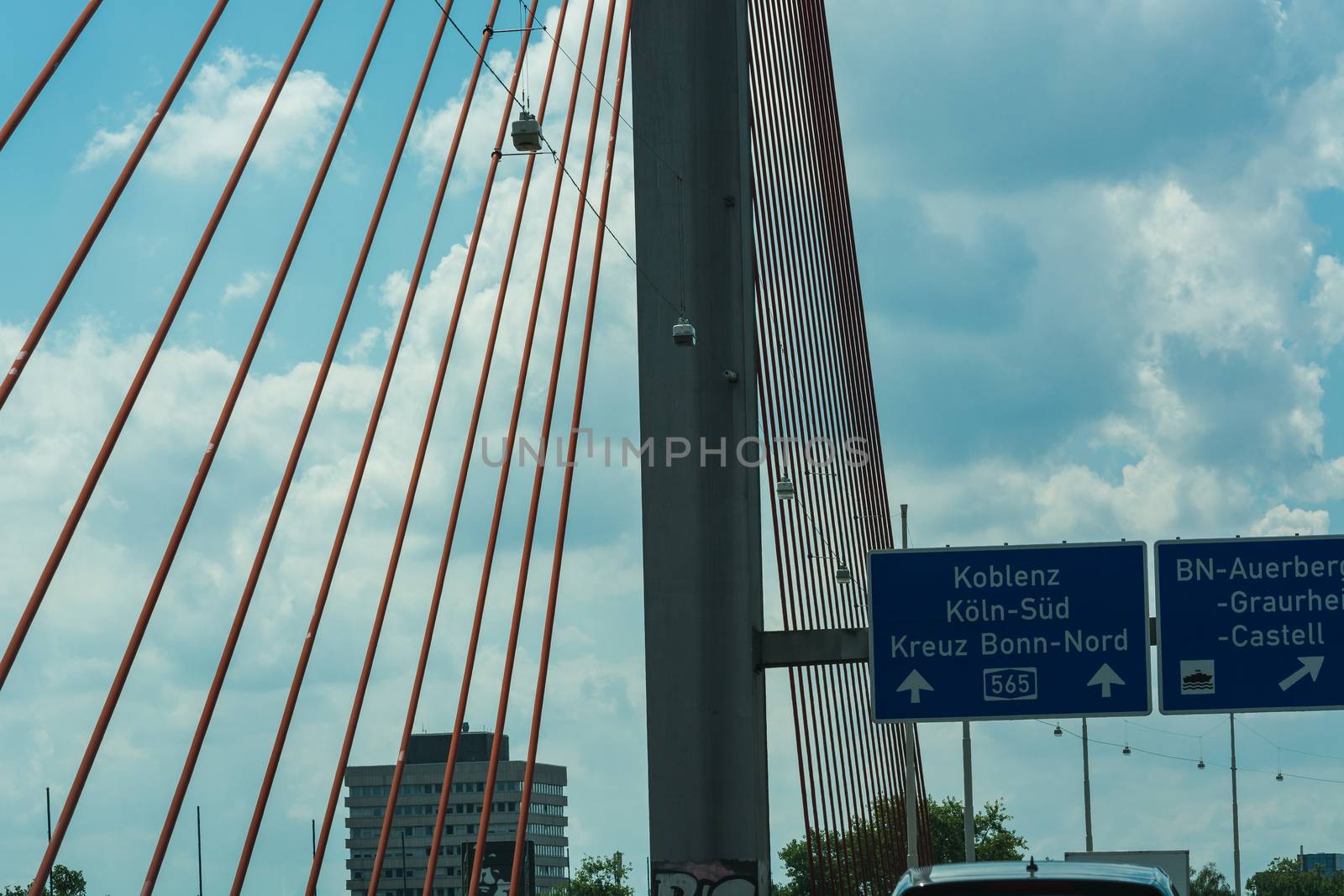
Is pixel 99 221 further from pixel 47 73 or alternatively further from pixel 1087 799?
pixel 1087 799

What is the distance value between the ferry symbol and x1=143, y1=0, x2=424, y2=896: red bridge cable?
7.50m

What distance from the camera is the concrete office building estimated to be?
14725 cm

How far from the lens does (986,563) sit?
50.2ft

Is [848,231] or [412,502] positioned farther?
[848,231]

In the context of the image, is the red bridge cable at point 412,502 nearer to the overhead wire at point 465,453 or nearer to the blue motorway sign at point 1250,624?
the overhead wire at point 465,453

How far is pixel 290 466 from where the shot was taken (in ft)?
35.5

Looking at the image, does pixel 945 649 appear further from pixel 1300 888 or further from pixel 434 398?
pixel 1300 888

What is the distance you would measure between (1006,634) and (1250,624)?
2.02 meters

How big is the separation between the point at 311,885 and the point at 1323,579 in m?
9.21

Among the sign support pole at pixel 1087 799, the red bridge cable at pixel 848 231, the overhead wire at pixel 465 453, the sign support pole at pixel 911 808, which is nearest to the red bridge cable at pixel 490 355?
the overhead wire at pixel 465 453

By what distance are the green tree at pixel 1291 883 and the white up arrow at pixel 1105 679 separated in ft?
361

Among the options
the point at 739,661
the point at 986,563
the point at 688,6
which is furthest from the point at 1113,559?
the point at 688,6

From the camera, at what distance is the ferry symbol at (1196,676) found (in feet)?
50.0

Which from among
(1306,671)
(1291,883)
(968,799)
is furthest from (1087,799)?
(1291,883)
